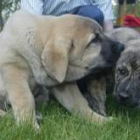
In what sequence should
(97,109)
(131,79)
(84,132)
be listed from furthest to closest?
(97,109)
(131,79)
(84,132)

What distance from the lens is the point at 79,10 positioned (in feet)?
13.8

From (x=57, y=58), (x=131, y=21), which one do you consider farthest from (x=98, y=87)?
(x=131, y=21)

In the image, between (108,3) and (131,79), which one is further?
(108,3)

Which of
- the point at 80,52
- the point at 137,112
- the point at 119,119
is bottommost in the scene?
the point at 137,112

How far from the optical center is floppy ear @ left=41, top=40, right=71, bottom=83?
3.07 metres

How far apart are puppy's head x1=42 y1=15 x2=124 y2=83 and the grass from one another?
31 cm

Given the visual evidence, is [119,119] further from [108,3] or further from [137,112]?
[108,3]

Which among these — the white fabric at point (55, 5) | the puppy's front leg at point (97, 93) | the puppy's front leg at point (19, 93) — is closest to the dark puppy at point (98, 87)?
the puppy's front leg at point (97, 93)

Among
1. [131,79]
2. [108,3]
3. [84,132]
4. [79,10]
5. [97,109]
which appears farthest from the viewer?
[108,3]

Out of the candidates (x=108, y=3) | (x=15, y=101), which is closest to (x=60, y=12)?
(x=108, y=3)

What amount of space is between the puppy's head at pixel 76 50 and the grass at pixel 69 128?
12.3 inches

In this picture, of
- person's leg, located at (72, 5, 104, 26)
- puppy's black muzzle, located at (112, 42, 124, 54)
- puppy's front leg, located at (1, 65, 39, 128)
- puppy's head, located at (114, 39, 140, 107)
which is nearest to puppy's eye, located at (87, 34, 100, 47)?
puppy's black muzzle, located at (112, 42, 124, 54)

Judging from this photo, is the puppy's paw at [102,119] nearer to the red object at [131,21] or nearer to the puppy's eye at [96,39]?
the puppy's eye at [96,39]

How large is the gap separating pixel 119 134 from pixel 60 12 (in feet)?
5.24
